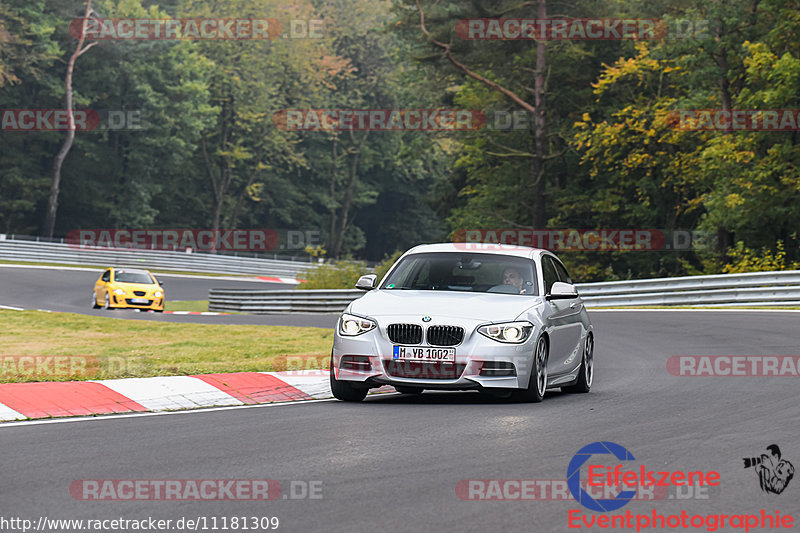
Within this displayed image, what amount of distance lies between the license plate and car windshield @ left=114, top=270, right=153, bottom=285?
86.9 ft

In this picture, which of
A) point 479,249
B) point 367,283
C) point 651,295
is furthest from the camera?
point 651,295

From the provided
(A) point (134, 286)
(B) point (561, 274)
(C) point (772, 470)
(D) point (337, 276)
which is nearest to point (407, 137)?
(D) point (337, 276)

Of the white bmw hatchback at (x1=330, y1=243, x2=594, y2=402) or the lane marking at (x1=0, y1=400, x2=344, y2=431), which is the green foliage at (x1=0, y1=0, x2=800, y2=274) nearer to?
the white bmw hatchback at (x1=330, y1=243, x2=594, y2=402)

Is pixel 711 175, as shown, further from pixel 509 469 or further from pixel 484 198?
pixel 509 469

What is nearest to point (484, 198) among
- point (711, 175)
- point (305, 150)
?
point (711, 175)

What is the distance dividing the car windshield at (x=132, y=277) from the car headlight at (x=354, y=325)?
25898mm

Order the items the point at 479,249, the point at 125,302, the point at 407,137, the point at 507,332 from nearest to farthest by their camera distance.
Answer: the point at 507,332 < the point at 479,249 < the point at 125,302 < the point at 407,137

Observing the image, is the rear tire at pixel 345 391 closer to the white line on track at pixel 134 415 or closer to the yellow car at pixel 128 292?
the white line on track at pixel 134 415

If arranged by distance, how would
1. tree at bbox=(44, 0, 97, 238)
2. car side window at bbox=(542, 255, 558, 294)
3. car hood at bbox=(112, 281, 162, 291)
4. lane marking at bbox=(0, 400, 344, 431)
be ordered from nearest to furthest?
lane marking at bbox=(0, 400, 344, 431)
car side window at bbox=(542, 255, 558, 294)
car hood at bbox=(112, 281, 162, 291)
tree at bbox=(44, 0, 97, 238)

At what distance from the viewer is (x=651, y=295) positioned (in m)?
29.8

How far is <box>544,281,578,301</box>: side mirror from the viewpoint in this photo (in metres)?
11.8

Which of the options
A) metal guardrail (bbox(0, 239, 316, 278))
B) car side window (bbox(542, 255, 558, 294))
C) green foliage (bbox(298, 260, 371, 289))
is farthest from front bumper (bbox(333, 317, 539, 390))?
metal guardrail (bbox(0, 239, 316, 278))

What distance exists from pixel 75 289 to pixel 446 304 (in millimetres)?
39245

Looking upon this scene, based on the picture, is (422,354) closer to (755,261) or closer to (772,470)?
(772,470)
